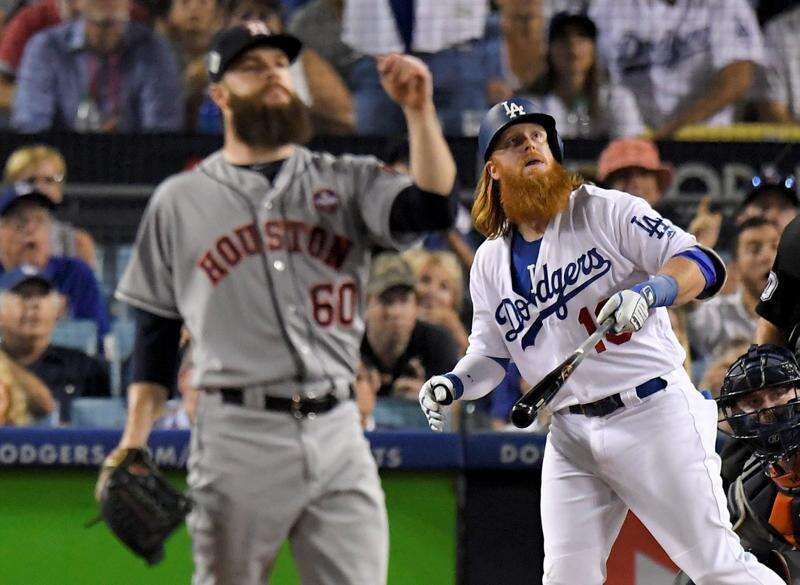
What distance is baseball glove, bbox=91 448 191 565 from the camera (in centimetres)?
271

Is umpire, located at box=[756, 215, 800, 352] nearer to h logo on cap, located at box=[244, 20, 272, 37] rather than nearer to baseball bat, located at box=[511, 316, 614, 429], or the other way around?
baseball bat, located at box=[511, 316, 614, 429]

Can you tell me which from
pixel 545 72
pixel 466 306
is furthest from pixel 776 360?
pixel 545 72

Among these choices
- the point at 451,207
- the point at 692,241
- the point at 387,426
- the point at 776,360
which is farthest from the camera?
the point at 387,426

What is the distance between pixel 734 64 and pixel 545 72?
3.21 ft

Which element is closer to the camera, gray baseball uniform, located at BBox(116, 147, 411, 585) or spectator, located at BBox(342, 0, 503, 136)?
gray baseball uniform, located at BBox(116, 147, 411, 585)

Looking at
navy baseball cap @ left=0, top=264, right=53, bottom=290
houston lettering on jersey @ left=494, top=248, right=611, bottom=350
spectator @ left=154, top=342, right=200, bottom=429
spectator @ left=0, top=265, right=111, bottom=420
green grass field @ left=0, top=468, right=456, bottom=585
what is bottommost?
green grass field @ left=0, top=468, right=456, bottom=585

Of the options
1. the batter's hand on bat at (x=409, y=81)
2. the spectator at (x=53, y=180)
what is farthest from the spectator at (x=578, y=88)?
the batter's hand on bat at (x=409, y=81)

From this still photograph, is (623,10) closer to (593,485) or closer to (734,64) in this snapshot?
(734,64)

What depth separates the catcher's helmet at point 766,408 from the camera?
337 cm

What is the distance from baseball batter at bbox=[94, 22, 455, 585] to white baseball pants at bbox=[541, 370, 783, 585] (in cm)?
73

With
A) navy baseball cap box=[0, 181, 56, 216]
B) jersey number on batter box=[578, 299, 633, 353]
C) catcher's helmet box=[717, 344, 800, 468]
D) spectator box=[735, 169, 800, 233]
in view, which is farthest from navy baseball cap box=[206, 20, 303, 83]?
spectator box=[735, 169, 800, 233]

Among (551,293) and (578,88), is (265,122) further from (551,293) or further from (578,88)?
(578,88)

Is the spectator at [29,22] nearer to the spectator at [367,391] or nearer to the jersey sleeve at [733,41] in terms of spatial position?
the spectator at [367,391]

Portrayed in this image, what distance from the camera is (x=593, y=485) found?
326 centimetres
